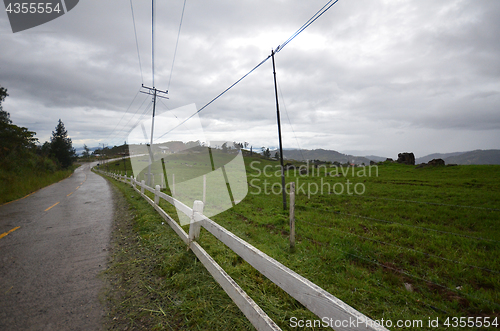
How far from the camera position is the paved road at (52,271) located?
2744mm

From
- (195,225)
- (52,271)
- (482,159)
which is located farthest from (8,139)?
(482,159)

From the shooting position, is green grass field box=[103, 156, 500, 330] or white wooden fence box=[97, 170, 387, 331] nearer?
white wooden fence box=[97, 170, 387, 331]

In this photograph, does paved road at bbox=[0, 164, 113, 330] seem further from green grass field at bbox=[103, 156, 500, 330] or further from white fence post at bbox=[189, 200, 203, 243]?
white fence post at bbox=[189, 200, 203, 243]

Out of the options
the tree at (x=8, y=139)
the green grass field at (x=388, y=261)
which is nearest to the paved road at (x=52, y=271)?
the green grass field at (x=388, y=261)

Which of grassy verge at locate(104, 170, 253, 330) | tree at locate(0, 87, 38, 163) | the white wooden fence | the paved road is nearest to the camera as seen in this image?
the white wooden fence

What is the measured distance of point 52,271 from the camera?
12.8 feet

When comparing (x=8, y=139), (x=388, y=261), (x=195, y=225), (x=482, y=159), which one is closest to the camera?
(x=195, y=225)

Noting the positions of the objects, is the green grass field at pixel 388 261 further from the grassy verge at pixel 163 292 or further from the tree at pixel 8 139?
the tree at pixel 8 139

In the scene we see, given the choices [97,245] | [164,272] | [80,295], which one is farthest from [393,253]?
[97,245]

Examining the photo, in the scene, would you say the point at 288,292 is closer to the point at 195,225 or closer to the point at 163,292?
the point at 163,292

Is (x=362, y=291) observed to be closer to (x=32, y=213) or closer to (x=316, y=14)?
(x=316, y=14)

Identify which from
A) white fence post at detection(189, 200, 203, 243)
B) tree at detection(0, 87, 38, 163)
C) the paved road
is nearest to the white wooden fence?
white fence post at detection(189, 200, 203, 243)

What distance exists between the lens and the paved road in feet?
9.00

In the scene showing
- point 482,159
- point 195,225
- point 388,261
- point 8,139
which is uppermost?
point 8,139
